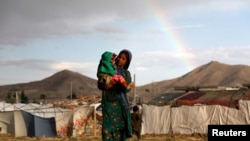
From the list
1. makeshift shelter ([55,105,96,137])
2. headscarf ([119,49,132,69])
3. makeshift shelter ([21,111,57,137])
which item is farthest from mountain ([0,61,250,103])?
headscarf ([119,49,132,69])

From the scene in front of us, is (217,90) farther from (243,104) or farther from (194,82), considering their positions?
(194,82)

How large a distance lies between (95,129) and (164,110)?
166 inches

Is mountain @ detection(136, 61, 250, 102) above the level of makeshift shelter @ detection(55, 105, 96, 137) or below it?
above

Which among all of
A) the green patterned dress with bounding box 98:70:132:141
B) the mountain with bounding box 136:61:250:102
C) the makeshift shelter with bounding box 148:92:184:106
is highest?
the mountain with bounding box 136:61:250:102

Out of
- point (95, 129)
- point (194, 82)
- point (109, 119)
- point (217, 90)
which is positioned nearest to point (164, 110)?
point (95, 129)

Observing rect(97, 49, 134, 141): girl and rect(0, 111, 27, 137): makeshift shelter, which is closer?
rect(97, 49, 134, 141): girl

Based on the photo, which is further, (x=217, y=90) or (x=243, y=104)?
(x=217, y=90)

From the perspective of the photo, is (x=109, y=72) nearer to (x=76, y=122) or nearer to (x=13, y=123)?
(x=76, y=122)

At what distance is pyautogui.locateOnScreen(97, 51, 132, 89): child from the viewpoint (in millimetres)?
6586

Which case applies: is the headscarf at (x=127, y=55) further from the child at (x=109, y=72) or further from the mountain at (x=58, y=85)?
the mountain at (x=58, y=85)

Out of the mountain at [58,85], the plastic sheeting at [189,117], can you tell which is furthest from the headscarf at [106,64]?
the mountain at [58,85]

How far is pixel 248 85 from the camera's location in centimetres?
Result: 3212

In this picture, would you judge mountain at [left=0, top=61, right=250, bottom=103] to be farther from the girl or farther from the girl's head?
the girl

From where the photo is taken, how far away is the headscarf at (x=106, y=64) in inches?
260
